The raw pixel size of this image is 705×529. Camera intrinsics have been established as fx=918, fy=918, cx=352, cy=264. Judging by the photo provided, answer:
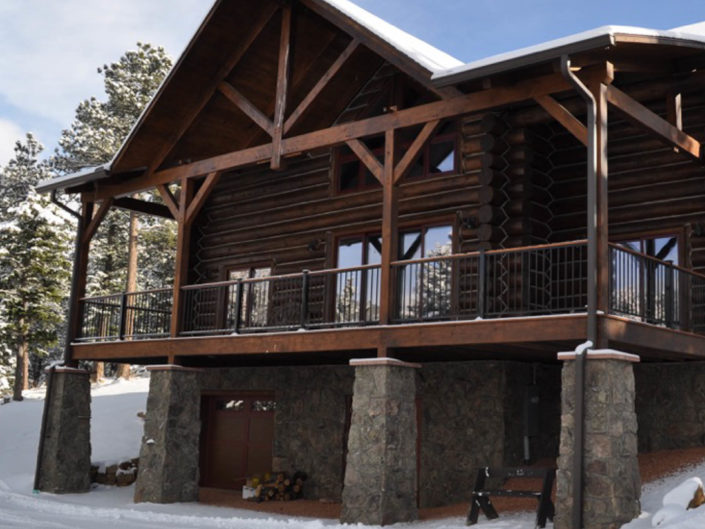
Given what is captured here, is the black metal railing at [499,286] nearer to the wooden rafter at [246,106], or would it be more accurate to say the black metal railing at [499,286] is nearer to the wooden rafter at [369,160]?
the wooden rafter at [369,160]

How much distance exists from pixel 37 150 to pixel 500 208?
45.1 metres

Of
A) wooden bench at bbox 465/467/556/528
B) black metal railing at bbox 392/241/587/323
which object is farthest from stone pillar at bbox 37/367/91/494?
wooden bench at bbox 465/467/556/528

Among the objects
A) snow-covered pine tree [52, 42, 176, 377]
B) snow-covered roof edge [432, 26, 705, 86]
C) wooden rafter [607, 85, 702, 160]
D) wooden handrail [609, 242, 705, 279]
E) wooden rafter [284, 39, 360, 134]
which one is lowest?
wooden handrail [609, 242, 705, 279]

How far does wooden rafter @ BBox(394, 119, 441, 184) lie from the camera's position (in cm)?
1531

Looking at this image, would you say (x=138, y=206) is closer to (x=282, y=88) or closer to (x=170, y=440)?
(x=282, y=88)

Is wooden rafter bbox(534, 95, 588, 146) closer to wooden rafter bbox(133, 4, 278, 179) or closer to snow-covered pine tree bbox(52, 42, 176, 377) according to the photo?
wooden rafter bbox(133, 4, 278, 179)

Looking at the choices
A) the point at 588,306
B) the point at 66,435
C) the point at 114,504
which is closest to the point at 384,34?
the point at 588,306

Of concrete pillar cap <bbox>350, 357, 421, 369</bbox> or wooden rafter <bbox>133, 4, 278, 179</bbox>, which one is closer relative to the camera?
concrete pillar cap <bbox>350, 357, 421, 369</bbox>

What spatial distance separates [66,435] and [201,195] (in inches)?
258

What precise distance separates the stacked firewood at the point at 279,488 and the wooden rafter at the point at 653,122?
1040 cm

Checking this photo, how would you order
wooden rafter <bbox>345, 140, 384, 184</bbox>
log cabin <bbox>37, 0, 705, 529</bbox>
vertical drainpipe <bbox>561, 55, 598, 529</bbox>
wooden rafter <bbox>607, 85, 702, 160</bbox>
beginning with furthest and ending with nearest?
wooden rafter <bbox>345, 140, 384, 184</bbox> < wooden rafter <bbox>607, 85, 702, 160</bbox> < log cabin <bbox>37, 0, 705, 529</bbox> < vertical drainpipe <bbox>561, 55, 598, 529</bbox>

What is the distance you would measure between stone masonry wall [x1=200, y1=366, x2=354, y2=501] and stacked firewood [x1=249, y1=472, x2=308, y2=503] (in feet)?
0.82

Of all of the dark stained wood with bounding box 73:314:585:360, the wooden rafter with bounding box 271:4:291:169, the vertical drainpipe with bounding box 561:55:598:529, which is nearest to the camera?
the vertical drainpipe with bounding box 561:55:598:529

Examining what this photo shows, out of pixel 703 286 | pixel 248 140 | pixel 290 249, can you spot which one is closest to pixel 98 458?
pixel 290 249
